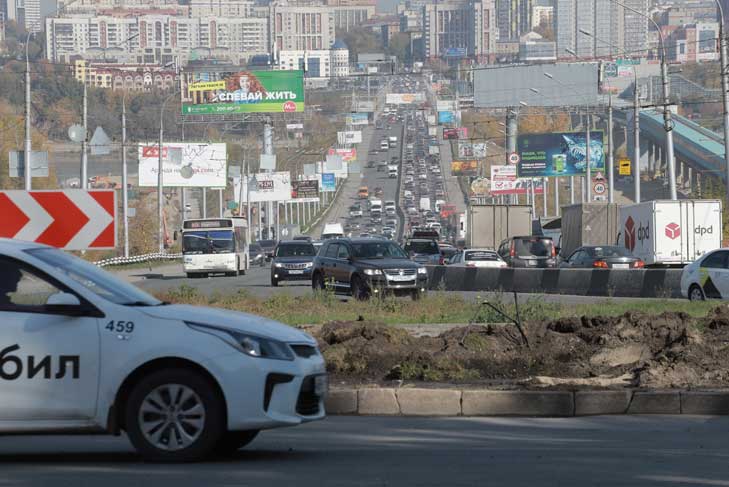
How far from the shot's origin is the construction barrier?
108 ft

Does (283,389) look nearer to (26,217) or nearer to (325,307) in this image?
(26,217)

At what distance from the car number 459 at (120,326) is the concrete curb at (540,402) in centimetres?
425

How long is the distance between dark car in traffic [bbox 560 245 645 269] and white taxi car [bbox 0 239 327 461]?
102ft

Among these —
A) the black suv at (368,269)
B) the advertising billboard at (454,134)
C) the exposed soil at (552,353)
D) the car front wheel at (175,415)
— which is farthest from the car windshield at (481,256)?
the advertising billboard at (454,134)

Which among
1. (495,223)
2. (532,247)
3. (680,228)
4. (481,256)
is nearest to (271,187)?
(495,223)

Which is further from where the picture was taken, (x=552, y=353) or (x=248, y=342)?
(x=552, y=353)

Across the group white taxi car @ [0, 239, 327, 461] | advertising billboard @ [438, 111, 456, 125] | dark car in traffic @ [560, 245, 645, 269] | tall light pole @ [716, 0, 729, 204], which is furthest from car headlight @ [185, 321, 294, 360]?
advertising billboard @ [438, 111, 456, 125]

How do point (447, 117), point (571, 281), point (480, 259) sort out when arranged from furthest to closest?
point (447, 117)
point (480, 259)
point (571, 281)

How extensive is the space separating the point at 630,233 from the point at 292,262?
1205 centimetres

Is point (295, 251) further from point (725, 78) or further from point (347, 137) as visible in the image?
point (347, 137)

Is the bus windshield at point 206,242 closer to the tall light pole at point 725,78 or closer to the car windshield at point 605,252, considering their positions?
the car windshield at point 605,252

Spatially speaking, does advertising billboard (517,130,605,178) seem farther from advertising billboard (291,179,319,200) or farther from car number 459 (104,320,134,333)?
car number 459 (104,320,134,333)

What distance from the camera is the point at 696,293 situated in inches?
1137

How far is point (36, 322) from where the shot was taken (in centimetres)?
924
